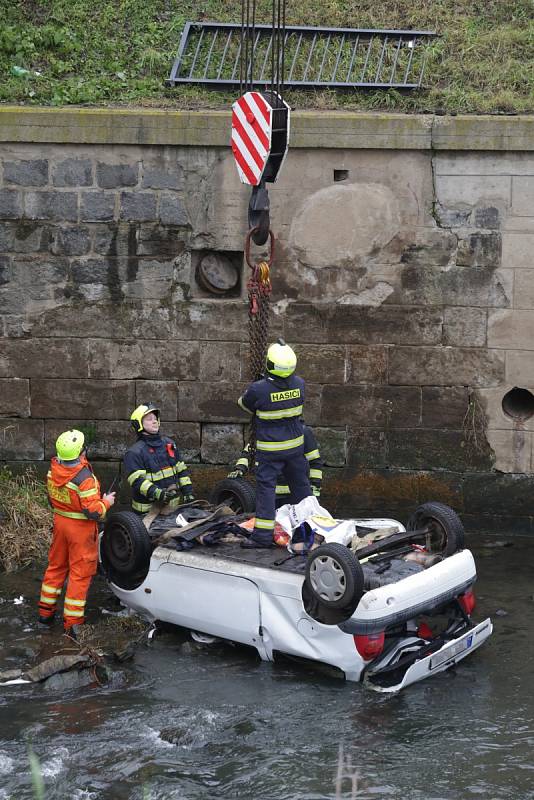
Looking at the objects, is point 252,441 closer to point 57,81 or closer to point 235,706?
point 235,706

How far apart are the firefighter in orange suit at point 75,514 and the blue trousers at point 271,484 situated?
121 cm

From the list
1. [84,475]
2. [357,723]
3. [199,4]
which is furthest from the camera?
[199,4]

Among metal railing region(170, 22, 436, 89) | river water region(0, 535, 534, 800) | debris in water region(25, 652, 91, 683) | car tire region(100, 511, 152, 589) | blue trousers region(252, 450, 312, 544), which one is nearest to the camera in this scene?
river water region(0, 535, 534, 800)

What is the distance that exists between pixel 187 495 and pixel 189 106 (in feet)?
14.2

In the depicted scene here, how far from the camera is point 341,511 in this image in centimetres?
1102

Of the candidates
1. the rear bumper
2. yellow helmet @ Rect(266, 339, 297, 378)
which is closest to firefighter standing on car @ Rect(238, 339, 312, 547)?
yellow helmet @ Rect(266, 339, 297, 378)

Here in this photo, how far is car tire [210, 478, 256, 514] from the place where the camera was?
9.22 m

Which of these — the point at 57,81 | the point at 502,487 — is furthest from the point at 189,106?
the point at 502,487

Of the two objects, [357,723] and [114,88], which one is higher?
[114,88]

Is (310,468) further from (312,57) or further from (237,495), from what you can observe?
(312,57)

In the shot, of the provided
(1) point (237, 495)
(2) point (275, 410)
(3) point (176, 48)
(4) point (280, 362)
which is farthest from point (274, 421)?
(3) point (176, 48)

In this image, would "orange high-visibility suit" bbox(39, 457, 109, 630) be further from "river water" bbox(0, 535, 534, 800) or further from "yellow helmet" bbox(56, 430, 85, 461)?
"river water" bbox(0, 535, 534, 800)

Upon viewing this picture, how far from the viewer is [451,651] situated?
7.51m

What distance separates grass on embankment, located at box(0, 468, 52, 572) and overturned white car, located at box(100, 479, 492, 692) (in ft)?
5.85
